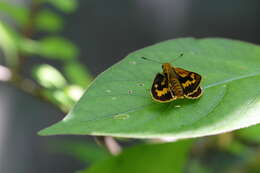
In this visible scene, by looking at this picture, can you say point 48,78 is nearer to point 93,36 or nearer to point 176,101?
point 176,101

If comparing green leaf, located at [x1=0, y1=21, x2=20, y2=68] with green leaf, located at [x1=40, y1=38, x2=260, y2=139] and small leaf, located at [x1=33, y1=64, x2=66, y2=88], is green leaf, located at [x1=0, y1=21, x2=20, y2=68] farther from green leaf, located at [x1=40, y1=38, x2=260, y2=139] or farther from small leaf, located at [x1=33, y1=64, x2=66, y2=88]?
green leaf, located at [x1=40, y1=38, x2=260, y2=139]

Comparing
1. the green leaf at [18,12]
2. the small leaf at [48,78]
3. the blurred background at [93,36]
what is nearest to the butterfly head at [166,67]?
the small leaf at [48,78]

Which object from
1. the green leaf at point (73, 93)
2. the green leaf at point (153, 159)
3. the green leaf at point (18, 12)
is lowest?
the green leaf at point (153, 159)

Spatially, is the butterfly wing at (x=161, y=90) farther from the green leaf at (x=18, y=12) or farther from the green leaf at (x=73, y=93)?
the green leaf at (x=18, y=12)

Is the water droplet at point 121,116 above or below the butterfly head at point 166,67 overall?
above

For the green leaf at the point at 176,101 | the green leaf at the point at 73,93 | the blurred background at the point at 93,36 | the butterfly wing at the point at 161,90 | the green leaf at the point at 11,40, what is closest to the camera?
the green leaf at the point at 176,101

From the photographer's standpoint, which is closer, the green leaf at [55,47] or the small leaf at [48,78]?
the small leaf at [48,78]
